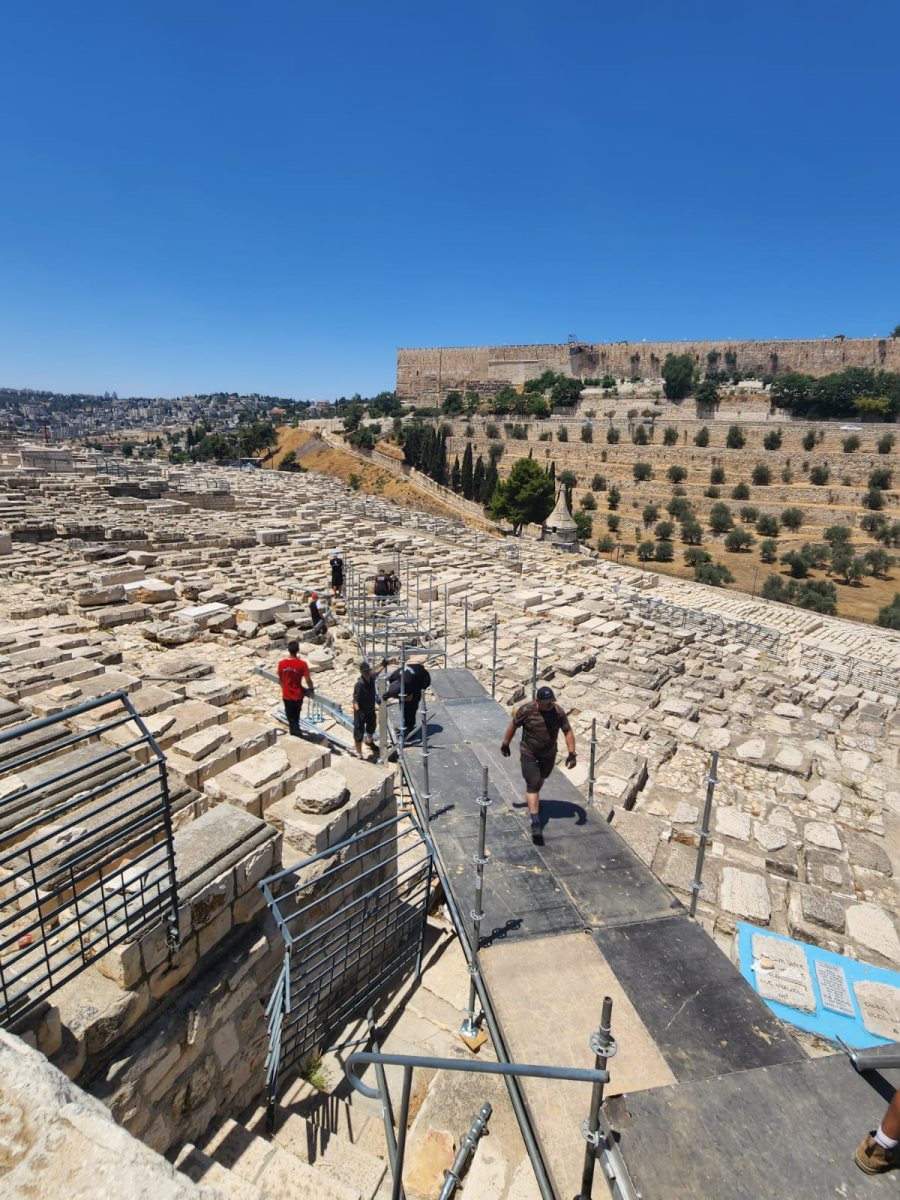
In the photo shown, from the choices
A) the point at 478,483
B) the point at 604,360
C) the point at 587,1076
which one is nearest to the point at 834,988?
the point at 587,1076

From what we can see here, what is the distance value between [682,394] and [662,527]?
2733 centimetres

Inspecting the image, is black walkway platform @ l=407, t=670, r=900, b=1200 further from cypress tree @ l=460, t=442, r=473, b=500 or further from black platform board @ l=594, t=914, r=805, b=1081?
cypress tree @ l=460, t=442, r=473, b=500

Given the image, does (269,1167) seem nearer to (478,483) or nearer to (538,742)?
(538,742)

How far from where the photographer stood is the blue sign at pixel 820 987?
4199mm

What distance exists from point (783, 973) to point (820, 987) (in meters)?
0.23

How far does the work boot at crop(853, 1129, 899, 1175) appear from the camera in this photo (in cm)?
240

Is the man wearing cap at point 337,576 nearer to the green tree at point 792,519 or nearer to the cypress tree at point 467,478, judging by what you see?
the cypress tree at point 467,478

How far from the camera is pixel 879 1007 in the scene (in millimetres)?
4355

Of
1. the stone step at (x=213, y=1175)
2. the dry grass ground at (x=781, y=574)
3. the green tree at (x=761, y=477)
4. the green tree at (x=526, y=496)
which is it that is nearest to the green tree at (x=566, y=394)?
the green tree at (x=761, y=477)

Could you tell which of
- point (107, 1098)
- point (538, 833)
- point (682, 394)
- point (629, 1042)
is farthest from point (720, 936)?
point (682, 394)

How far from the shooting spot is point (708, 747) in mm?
8188

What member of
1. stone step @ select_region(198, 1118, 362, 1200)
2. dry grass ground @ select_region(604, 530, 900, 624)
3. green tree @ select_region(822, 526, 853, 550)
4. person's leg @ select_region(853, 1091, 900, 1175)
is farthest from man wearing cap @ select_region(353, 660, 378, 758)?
green tree @ select_region(822, 526, 853, 550)

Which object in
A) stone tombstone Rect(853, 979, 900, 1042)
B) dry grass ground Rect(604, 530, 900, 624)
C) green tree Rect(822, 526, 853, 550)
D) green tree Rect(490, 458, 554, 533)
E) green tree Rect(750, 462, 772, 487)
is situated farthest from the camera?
green tree Rect(750, 462, 772, 487)

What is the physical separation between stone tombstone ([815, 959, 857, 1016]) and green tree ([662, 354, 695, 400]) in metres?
60.0
